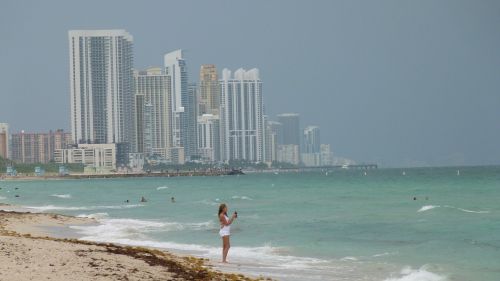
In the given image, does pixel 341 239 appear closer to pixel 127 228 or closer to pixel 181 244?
pixel 181 244

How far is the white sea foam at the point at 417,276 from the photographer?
2073 centimetres

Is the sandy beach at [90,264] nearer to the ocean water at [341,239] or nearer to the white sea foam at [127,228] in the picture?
the ocean water at [341,239]

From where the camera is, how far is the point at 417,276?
2108 centimetres

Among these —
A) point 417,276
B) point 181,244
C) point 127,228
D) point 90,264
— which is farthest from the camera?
point 127,228

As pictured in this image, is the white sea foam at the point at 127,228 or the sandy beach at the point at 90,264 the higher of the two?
the sandy beach at the point at 90,264

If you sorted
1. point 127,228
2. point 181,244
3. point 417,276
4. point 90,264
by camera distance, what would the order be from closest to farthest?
point 90,264
point 417,276
point 181,244
point 127,228

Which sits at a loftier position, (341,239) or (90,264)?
(90,264)

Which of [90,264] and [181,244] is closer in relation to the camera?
[90,264]

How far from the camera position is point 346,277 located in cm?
2078

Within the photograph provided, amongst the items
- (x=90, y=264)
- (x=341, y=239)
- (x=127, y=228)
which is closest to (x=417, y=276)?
(x=90, y=264)

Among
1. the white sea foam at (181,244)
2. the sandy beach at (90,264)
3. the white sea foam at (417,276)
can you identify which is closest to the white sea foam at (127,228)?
the white sea foam at (181,244)

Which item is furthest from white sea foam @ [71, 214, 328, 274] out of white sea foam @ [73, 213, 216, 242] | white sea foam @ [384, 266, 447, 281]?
white sea foam @ [384, 266, 447, 281]

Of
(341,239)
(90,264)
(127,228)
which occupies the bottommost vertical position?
(341,239)

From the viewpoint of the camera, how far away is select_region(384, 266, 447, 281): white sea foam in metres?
20.7
